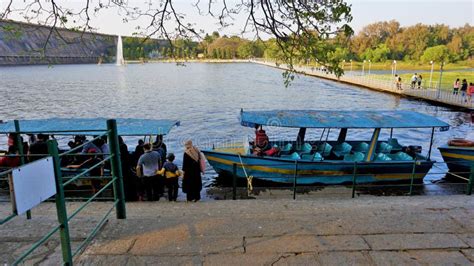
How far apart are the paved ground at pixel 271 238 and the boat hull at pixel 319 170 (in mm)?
6122

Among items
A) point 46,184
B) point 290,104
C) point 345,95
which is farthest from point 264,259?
point 345,95

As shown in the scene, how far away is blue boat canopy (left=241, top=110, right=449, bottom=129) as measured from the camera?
1205cm

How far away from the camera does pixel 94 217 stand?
5.69 meters

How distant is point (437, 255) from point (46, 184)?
4245 mm

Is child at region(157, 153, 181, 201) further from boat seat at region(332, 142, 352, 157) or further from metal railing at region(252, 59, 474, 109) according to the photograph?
metal railing at region(252, 59, 474, 109)

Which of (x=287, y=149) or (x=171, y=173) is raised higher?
(x=171, y=173)

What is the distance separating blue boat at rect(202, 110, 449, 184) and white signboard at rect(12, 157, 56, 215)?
28.3ft

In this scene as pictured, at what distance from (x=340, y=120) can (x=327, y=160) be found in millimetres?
1402

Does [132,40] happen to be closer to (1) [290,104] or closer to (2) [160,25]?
(2) [160,25]

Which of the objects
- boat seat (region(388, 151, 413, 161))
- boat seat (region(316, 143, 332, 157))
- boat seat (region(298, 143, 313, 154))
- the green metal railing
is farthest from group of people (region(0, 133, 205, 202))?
boat seat (region(388, 151, 413, 161))

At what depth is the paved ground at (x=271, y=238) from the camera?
167 inches

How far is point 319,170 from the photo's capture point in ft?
40.6

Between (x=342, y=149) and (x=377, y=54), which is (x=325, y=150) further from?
(x=377, y=54)

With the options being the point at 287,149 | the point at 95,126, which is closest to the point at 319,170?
the point at 287,149
